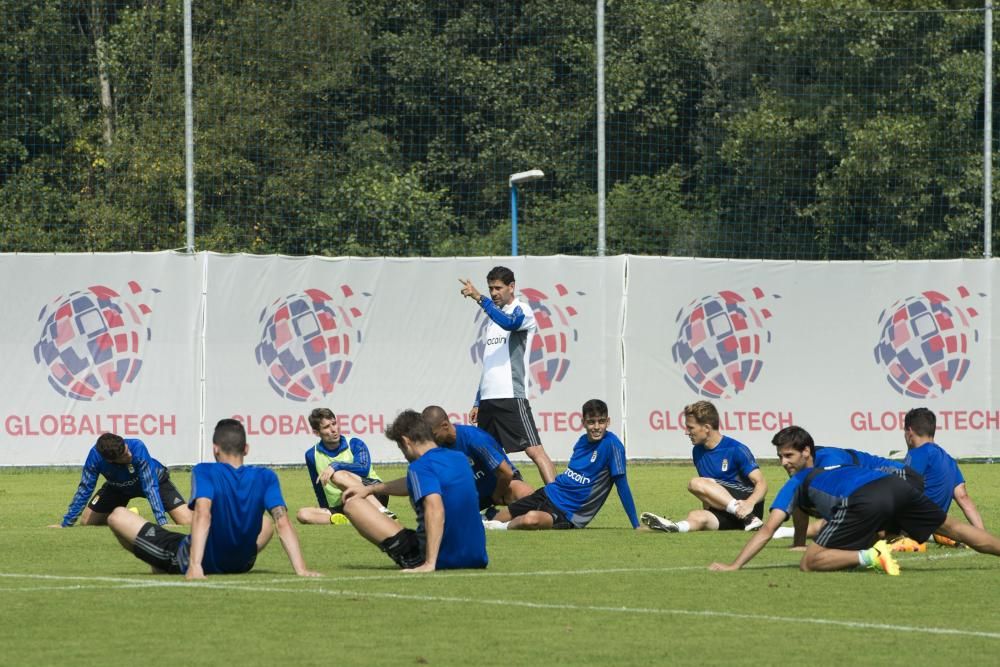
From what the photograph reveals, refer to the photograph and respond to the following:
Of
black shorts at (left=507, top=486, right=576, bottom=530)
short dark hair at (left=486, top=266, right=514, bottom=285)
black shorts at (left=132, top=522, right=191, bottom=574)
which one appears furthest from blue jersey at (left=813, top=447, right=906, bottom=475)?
short dark hair at (left=486, top=266, right=514, bottom=285)

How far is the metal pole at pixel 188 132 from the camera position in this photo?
23.0 meters

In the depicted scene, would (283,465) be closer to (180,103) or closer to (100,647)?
(180,103)

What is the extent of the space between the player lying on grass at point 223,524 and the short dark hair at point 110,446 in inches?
142

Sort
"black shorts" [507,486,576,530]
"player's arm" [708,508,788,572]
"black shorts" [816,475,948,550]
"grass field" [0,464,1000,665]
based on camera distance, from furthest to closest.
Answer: "black shorts" [507,486,576,530] → "black shorts" [816,475,948,550] → "player's arm" [708,508,788,572] → "grass field" [0,464,1000,665]

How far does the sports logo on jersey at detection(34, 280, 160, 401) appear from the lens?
22.3 meters

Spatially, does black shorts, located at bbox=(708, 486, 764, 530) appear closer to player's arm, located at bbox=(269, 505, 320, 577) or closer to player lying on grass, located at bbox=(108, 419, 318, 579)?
player lying on grass, located at bbox=(108, 419, 318, 579)

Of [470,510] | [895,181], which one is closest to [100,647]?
[470,510]

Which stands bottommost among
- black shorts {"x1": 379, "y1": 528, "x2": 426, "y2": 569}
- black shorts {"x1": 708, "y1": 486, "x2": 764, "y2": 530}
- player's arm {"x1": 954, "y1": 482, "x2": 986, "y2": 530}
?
black shorts {"x1": 708, "y1": 486, "x2": 764, "y2": 530}

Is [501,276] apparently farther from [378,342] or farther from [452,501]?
[378,342]

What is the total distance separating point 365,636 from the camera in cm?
871

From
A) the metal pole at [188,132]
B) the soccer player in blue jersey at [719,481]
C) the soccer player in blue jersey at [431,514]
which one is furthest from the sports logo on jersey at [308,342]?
the soccer player in blue jersey at [431,514]

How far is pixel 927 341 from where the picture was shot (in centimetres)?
2466

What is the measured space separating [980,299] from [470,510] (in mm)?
14845

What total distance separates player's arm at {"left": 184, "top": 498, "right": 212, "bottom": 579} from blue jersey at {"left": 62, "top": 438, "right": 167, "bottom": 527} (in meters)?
3.86
